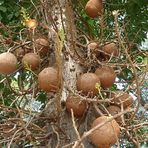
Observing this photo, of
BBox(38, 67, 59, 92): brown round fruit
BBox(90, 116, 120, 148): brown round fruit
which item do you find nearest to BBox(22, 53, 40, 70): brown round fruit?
BBox(38, 67, 59, 92): brown round fruit

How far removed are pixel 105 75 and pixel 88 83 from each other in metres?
0.12

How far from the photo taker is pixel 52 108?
1.99 meters

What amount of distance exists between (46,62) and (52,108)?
29 centimetres

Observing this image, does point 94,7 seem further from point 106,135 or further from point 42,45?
point 106,135

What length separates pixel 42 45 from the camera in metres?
2.11

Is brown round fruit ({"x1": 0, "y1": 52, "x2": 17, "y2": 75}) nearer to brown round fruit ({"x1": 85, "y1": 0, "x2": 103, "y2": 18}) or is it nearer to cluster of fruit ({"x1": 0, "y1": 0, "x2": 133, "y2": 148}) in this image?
cluster of fruit ({"x1": 0, "y1": 0, "x2": 133, "y2": 148})

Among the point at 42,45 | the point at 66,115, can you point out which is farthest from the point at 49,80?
the point at 42,45

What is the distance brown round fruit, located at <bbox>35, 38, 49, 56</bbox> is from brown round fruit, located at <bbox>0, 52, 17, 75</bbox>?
0.51 ft

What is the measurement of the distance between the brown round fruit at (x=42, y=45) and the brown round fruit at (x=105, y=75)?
1.09 feet

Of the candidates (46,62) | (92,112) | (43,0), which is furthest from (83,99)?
(43,0)

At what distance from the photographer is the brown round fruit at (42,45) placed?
2.10 m

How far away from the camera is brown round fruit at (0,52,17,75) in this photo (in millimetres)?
1958

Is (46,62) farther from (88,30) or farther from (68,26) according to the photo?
(88,30)

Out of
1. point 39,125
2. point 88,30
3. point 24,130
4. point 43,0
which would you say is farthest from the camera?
point 88,30
